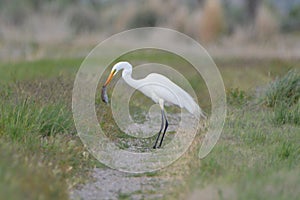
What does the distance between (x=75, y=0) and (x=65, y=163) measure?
2748 cm

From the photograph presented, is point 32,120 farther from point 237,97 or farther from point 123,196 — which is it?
point 237,97

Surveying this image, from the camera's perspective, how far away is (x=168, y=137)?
809 cm

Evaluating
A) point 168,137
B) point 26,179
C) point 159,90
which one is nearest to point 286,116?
point 168,137

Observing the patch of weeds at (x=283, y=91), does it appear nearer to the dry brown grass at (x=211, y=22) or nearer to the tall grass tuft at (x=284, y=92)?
the tall grass tuft at (x=284, y=92)

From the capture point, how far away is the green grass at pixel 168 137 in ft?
16.3

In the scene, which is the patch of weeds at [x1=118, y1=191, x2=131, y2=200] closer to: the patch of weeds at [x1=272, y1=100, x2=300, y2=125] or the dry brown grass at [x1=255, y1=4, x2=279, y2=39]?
the patch of weeds at [x1=272, y1=100, x2=300, y2=125]

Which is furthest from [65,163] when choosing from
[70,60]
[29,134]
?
[70,60]

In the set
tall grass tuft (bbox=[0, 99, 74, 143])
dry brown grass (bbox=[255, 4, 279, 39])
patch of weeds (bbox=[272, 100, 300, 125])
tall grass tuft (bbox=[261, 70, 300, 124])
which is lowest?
tall grass tuft (bbox=[0, 99, 74, 143])

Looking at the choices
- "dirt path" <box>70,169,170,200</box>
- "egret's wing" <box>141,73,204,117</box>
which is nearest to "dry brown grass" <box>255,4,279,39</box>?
"egret's wing" <box>141,73,204,117</box>

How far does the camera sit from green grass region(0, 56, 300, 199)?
4.96m

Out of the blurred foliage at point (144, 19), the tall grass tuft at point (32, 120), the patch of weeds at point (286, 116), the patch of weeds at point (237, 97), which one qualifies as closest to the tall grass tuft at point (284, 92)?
the patch of weeds at point (237, 97)

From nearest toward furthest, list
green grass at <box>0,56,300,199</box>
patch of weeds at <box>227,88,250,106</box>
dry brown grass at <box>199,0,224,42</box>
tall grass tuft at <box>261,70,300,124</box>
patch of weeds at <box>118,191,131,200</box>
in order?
green grass at <box>0,56,300,199</box>, patch of weeds at <box>118,191,131,200</box>, tall grass tuft at <box>261,70,300,124</box>, patch of weeds at <box>227,88,250,106</box>, dry brown grass at <box>199,0,224,42</box>

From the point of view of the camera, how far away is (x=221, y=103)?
9.04 metres

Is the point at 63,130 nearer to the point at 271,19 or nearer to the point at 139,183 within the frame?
the point at 139,183
